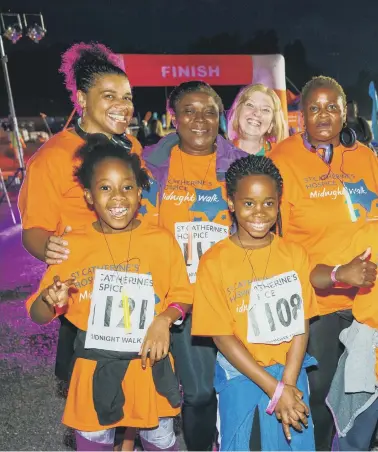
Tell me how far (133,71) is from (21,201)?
803 cm

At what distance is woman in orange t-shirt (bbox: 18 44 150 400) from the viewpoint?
2420 millimetres

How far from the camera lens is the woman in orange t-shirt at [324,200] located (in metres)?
2.54

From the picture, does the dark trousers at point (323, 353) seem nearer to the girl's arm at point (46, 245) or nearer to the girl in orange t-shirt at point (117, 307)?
the girl in orange t-shirt at point (117, 307)

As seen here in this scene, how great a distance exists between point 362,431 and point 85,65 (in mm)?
2377

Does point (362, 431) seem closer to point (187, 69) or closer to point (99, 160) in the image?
point (99, 160)

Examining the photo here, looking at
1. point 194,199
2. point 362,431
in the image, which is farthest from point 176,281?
point 362,431

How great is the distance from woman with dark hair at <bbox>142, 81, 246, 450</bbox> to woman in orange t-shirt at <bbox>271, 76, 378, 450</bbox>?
359mm

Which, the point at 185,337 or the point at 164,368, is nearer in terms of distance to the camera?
the point at 164,368

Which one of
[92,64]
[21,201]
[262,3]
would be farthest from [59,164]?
[262,3]

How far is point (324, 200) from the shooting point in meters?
2.55

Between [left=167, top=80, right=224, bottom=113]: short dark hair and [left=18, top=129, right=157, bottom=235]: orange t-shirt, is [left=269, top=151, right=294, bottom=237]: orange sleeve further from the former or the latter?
[left=18, top=129, right=157, bottom=235]: orange t-shirt

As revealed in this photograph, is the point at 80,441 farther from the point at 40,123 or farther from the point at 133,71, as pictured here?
the point at 40,123

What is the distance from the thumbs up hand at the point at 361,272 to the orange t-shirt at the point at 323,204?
38cm

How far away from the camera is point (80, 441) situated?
2.20 metres
